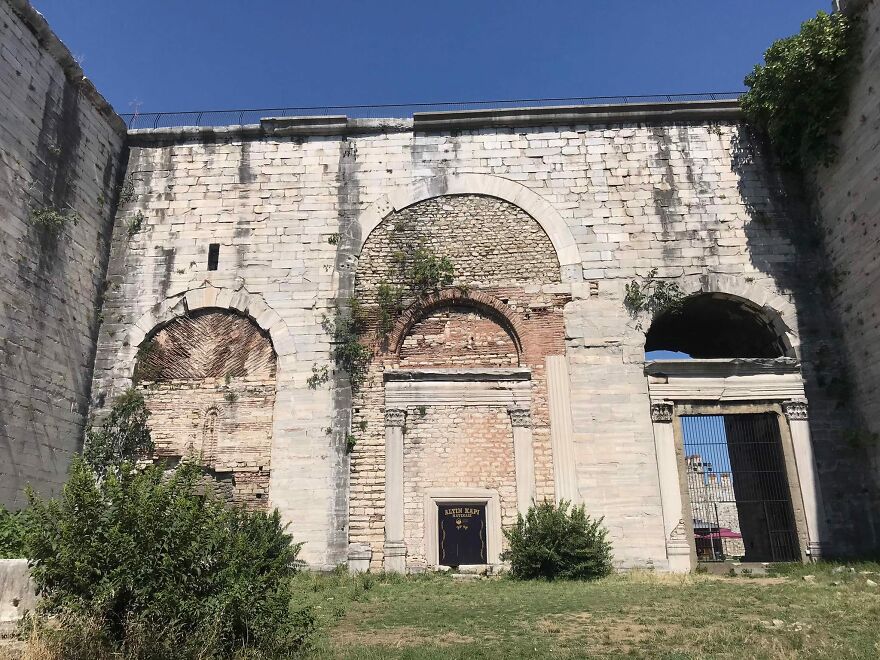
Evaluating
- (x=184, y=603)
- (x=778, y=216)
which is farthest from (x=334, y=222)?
(x=184, y=603)

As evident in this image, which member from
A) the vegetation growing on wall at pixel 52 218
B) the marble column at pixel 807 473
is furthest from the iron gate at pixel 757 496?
the vegetation growing on wall at pixel 52 218

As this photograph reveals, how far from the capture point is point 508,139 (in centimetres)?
1491

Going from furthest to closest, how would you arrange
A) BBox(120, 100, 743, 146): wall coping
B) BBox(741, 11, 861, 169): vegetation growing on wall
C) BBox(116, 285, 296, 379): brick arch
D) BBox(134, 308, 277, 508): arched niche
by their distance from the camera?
BBox(120, 100, 743, 146): wall coping < BBox(116, 285, 296, 379): brick arch < BBox(134, 308, 277, 508): arched niche < BBox(741, 11, 861, 169): vegetation growing on wall

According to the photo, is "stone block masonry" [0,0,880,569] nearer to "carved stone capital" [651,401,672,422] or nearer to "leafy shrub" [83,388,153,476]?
"carved stone capital" [651,401,672,422]

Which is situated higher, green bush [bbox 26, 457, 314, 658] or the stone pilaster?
the stone pilaster

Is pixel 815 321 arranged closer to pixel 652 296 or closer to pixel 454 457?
pixel 652 296

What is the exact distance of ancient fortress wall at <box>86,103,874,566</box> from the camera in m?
12.5

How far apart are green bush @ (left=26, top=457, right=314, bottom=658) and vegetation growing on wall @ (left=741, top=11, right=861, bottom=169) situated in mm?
12766

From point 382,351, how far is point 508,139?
5398 mm

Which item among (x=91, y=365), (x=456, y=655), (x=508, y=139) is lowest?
(x=456, y=655)

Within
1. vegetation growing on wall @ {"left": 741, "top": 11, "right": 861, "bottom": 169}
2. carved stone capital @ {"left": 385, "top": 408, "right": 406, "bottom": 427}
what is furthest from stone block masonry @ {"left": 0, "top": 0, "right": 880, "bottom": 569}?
vegetation growing on wall @ {"left": 741, "top": 11, "right": 861, "bottom": 169}

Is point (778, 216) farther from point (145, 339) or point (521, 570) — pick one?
point (145, 339)

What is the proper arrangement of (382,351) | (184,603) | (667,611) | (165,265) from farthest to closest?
(165,265) < (382,351) < (667,611) < (184,603)

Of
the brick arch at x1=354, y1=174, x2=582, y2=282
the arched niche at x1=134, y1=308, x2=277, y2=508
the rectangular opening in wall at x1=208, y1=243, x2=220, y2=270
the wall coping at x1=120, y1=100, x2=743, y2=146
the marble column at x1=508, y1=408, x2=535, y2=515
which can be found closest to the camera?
the marble column at x1=508, y1=408, x2=535, y2=515
